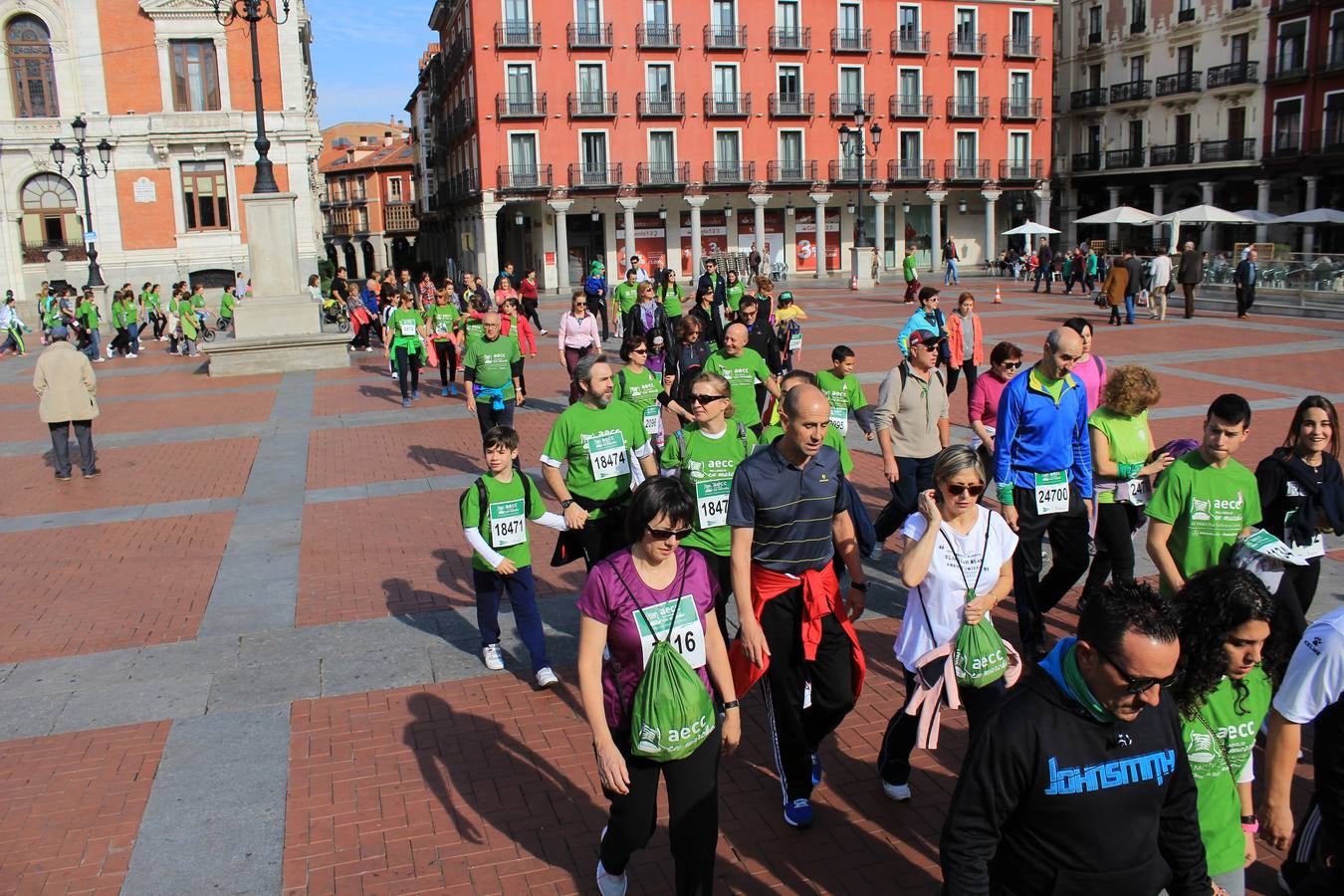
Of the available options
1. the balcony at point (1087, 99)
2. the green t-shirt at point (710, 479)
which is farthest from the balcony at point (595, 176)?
the green t-shirt at point (710, 479)

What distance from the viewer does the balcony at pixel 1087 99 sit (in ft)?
174

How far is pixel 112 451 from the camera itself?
43.7ft

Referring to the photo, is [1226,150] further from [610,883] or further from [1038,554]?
[610,883]

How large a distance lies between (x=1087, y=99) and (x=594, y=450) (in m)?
55.1

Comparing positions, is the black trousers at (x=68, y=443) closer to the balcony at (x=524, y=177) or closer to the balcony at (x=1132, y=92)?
the balcony at (x=524, y=177)

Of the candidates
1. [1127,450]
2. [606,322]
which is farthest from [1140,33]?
Result: [1127,450]

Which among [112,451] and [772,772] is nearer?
[772,772]

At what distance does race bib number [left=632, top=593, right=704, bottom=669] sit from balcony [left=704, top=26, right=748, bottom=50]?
48.0 meters

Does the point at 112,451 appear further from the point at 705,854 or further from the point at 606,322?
the point at 606,322

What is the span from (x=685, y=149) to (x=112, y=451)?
38.2 meters

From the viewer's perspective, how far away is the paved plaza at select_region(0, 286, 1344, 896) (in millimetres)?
4352

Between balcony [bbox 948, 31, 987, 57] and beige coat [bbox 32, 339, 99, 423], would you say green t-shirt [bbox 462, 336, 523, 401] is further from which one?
balcony [bbox 948, 31, 987, 57]

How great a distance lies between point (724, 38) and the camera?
48062mm

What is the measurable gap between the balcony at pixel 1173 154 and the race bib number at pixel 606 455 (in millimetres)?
49051
